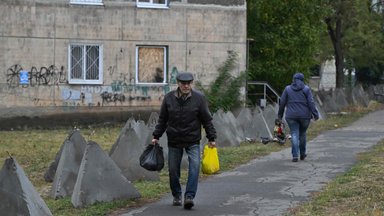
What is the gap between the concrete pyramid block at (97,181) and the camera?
34.3 ft

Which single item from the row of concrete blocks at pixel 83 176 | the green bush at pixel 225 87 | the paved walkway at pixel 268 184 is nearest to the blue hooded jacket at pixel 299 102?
the paved walkway at pixel 268 184

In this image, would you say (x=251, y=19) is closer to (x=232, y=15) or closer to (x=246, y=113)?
(x=232, y=15)

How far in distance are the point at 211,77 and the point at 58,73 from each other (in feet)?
18.9

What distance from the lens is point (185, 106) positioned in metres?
10.2

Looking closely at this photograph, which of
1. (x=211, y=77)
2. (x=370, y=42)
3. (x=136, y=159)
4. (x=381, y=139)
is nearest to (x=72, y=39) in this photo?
(x=211, y=77)

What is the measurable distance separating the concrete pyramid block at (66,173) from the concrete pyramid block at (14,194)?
3.09 meters

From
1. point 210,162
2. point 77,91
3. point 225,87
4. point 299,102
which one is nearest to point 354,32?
point 225,87

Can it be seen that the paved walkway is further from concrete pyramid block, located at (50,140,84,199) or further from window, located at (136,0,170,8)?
window, located at (136,0,170,8)

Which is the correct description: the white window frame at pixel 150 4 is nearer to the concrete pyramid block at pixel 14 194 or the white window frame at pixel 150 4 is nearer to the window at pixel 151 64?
the window at pixel 151 64

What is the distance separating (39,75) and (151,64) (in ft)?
13.5

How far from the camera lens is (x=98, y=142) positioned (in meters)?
21.6

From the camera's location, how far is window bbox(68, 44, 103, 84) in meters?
27.7

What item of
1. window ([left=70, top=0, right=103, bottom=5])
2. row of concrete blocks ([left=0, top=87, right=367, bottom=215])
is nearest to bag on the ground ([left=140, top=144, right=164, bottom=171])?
row of concrete blocks ([left=0, top=87, right=367, bottom=215])

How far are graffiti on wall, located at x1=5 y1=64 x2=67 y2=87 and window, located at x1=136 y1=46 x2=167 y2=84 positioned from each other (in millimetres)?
2815
